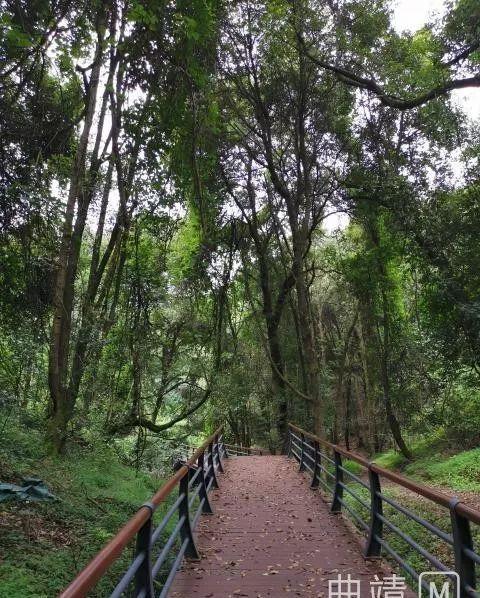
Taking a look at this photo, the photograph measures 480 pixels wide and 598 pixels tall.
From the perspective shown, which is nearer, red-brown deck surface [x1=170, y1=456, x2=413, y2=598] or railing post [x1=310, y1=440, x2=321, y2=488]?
red-brown deck surface [x1=170, y1=456, x2=413, y2=598]

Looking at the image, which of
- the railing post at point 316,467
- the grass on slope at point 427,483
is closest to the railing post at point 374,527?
the grass on slope at point 427,483

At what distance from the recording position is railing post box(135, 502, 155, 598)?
9.70ft

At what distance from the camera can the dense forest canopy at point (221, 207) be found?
23.1 feet

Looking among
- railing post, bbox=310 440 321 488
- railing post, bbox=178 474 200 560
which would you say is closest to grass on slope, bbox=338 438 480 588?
railing post, bbox=310 440 321 488

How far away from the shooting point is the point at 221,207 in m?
18.1

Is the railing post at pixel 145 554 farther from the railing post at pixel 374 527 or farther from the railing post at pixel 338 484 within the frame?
the railing post at pixel 338 484

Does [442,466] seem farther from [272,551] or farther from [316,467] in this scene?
[272,551]

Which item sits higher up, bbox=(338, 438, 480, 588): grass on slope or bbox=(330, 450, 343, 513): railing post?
bbox=(330, 450, 343, 513): railing post

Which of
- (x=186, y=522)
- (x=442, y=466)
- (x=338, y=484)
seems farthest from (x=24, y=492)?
(x=442, y=466)

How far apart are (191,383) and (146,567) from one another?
→ 14.8 meters

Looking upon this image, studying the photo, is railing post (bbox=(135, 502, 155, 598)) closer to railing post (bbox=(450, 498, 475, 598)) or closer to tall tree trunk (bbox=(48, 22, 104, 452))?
railing post (bbox=(450, 498, 475, 598))

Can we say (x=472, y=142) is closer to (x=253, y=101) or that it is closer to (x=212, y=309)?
(x=253, y=101)

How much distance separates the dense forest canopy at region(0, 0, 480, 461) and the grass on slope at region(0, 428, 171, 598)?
2.19ft

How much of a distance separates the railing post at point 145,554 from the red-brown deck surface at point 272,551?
1061mm
